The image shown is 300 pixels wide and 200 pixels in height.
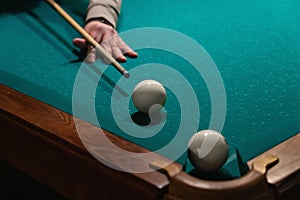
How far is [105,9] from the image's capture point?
2.02 metres

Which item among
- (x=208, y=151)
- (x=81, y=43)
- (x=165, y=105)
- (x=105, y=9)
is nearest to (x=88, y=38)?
(x=81, y=43)

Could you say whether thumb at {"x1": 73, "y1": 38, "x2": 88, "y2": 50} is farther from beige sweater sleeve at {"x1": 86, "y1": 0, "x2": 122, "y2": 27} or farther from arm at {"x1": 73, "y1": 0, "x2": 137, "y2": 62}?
beige sweater sleeve at {"x1": 86, "y1": 0, "x2": 122, "y2": 27}

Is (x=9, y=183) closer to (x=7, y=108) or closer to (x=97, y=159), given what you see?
(x=7, y=108)

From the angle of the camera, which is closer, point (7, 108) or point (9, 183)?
point (7, 108)

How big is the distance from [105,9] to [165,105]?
2.46ft

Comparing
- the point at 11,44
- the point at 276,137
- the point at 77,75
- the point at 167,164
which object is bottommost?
the point at 167,164

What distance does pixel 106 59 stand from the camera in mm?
1696

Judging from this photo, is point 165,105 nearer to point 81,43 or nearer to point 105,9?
point 81,43

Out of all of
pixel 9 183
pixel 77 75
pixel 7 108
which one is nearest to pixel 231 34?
pixel 77 75

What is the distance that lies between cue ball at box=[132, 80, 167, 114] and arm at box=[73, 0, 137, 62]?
38cm

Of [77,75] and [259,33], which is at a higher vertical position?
[259,33]

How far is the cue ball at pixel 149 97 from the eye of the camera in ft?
4.39

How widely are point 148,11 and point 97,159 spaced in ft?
3.56

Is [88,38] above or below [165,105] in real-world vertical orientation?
above
